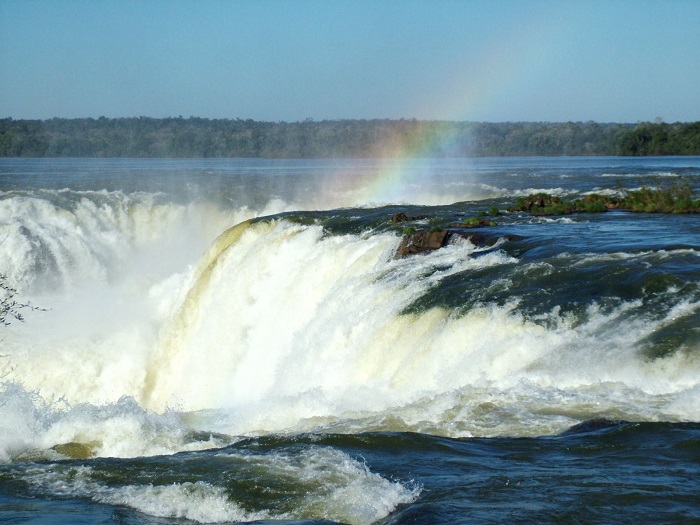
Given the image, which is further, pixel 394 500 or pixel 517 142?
pixel 517 142

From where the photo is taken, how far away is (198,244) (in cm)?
3161

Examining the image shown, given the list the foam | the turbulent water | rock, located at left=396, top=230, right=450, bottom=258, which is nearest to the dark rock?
the turbulent water

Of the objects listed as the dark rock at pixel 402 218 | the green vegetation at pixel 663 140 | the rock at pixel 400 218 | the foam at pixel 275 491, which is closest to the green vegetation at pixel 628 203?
the dark rock at pixel 402 218

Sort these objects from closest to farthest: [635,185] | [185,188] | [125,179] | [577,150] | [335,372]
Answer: [335,372], [635,185], [185,188], [125,179], [577,150]

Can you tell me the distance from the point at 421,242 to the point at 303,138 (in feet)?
280

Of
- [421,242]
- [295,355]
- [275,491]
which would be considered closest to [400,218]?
[421,242]

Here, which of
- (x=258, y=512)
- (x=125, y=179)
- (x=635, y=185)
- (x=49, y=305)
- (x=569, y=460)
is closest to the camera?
(x=258, y=512)

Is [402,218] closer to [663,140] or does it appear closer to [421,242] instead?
[421,242]

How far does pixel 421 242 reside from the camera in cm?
1630

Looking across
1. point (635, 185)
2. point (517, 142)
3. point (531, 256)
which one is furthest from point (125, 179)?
point (517, 142)

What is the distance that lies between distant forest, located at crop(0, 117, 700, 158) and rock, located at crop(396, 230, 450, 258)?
184ft

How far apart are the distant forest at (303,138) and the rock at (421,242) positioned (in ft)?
184

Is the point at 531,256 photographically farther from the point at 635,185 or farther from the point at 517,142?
the point at 517,142

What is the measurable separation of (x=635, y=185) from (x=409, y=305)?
64.6ft
